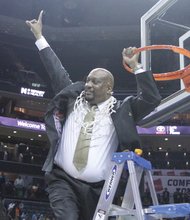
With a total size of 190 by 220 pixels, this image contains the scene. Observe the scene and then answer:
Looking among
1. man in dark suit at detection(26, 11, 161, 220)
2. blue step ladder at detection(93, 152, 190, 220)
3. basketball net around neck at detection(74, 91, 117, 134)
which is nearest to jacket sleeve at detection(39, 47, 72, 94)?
man in dark suit at detection(26, 11, 161, 220)

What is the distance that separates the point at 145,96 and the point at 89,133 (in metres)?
0.41

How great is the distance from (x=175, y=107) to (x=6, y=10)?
59.9 feet

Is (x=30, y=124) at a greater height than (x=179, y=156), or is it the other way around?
(x=30, y=124)

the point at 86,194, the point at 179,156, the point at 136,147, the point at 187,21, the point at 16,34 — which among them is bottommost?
the point at 179,156

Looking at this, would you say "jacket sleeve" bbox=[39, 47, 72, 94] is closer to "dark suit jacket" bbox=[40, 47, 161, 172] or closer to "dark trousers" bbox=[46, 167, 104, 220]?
"dark suit jacket" bbox=[40, 47, 161, 172]

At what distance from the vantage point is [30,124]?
74.4 feet

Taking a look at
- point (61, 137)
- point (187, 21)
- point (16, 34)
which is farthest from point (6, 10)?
point (61, 137)

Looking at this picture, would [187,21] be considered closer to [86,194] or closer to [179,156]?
[86,194]

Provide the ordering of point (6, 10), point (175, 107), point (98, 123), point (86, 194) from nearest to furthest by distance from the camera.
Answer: point (86, 194) → point (98, 123) → point (175, 107) → point (6, 10)

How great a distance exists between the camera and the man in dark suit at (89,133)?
2.49 metres

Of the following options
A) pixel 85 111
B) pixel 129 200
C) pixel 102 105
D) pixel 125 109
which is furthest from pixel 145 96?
pixel 129 200

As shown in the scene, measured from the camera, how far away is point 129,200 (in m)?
2.48

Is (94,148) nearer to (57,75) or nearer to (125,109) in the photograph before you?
(125,109)

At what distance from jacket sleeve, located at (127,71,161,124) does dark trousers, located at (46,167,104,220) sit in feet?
1.63
